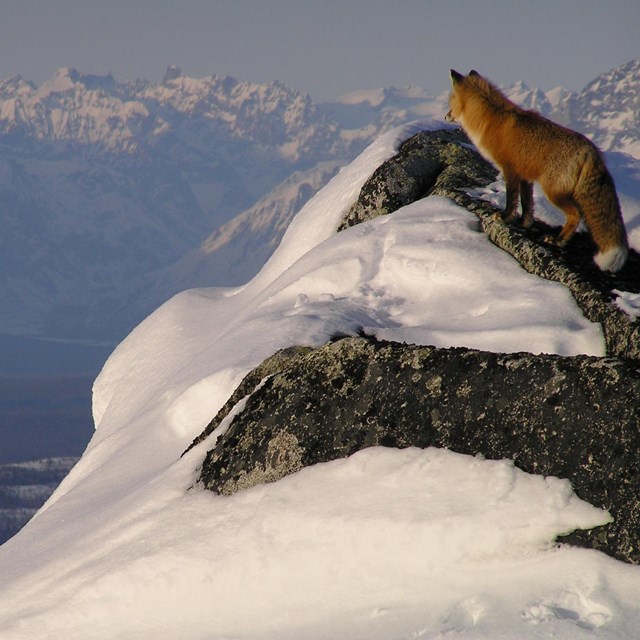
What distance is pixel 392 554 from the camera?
7641 mm

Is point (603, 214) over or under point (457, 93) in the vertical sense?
under

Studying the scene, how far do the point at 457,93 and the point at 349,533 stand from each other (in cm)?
857

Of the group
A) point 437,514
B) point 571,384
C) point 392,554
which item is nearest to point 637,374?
point 571,384

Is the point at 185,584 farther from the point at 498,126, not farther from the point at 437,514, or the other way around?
the point at 498,126

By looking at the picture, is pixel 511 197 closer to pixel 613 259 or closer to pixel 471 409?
pixel 613 259

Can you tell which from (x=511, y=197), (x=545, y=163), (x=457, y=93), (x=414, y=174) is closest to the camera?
(x=545, y=163)

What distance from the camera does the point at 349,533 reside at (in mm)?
7949

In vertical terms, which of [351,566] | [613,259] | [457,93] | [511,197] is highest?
[457,93]

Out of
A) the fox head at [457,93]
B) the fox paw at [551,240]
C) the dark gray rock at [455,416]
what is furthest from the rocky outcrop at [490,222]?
the dark gray rock at [455,416]

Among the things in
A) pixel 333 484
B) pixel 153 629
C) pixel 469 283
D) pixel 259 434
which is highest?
pixel 469 283

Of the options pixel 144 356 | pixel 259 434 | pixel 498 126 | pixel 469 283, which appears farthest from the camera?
pixel 144 356

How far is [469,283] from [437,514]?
522 centimetres

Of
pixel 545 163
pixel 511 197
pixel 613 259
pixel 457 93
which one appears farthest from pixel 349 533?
pixel 457 93

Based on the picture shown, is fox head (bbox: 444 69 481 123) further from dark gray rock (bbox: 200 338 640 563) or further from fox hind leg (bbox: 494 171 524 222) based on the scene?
dark gray rock (bbox: 200 338 640 563)
